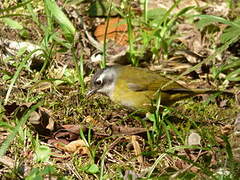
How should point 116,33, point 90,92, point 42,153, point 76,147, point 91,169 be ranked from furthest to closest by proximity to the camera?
point 116,33 < point 90,92 < point 76,147 < point 42,153 < point 91,169

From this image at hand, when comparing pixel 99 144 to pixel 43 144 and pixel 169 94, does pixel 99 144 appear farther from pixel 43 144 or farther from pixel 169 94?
pixel 169 94

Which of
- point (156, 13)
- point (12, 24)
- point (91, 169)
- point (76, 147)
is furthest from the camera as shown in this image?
point (156, 13)

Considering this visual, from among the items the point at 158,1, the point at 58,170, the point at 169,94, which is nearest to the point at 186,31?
the point at 158,1

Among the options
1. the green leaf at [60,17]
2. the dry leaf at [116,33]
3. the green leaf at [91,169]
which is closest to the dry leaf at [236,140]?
the green leaf at [91,169]

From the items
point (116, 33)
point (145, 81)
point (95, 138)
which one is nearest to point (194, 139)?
point (95, 138)

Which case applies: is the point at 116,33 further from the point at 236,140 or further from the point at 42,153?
the point at 42,153

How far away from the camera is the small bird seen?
21.4ft

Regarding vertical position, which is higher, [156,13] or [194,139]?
[156,13]

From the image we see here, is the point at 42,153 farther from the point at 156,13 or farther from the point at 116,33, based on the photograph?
the point at 156,13

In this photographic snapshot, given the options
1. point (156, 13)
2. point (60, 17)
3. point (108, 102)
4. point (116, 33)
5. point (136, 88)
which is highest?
point (60, 17)

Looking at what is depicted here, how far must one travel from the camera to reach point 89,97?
647cm

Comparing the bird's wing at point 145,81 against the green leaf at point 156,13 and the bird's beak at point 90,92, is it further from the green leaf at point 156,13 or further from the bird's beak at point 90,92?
the green leaf at point 156,13

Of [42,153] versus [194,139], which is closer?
[42,153]

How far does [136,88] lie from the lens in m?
6.69
